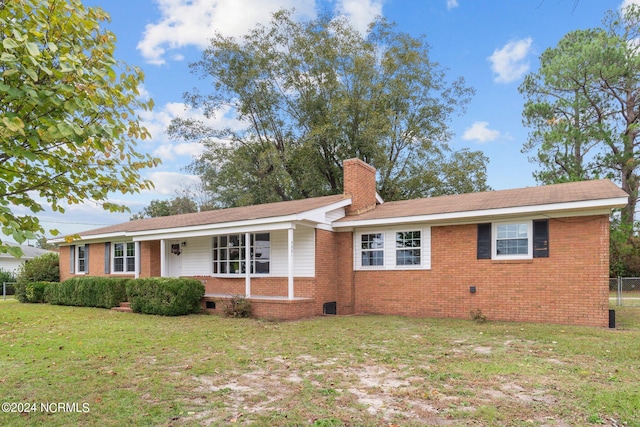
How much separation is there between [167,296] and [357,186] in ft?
24.2

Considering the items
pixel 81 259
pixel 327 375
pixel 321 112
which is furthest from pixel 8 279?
pixel 327 375

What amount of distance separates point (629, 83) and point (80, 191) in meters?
29.6

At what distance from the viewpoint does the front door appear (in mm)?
17266

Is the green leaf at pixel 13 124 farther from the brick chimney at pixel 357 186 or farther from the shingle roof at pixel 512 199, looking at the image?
the brick chimney at pixel 357 186

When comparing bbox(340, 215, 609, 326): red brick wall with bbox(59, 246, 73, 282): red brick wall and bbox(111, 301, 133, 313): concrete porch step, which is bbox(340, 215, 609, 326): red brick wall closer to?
bbox(111, 301, 133, 313): concrete porch step

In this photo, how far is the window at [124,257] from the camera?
18453 mm

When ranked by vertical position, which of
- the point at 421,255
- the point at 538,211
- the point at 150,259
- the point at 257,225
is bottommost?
the point at 150,259

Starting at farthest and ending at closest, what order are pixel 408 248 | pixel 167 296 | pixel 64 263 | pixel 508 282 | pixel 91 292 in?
pixel 64 263 → pixel 91 292 → pixel 167 296 → pixel 408 248 → pixel 508 282

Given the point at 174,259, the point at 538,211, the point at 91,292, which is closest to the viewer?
the point at 538,211

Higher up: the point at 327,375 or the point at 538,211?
the point at 538,211

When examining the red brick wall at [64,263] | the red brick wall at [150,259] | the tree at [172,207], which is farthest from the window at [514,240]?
the tree at [172,207]

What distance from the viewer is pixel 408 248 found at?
12719 millimetres

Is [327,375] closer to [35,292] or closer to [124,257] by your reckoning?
[124,257]

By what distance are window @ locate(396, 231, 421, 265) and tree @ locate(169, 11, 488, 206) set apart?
536 inches
